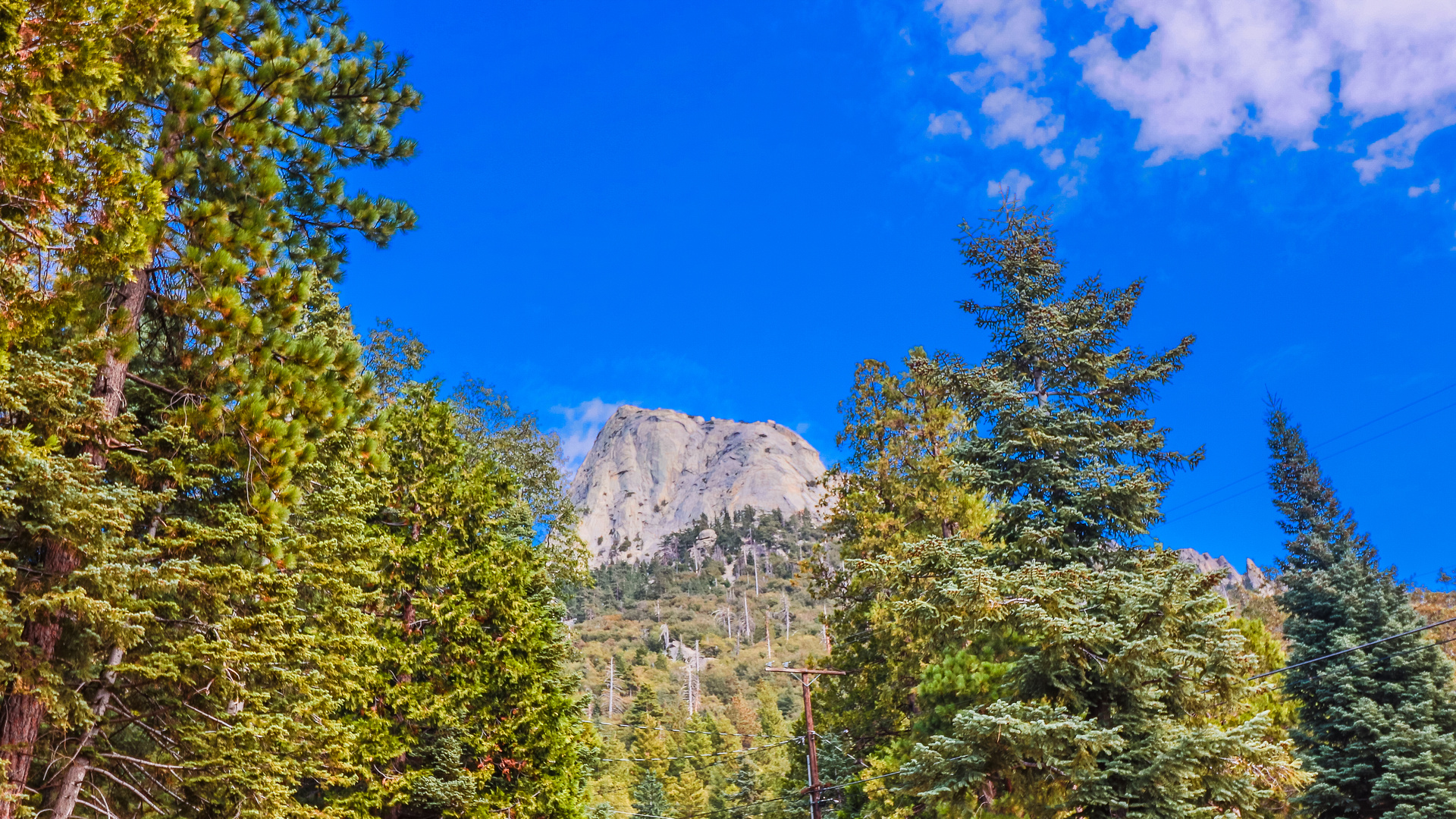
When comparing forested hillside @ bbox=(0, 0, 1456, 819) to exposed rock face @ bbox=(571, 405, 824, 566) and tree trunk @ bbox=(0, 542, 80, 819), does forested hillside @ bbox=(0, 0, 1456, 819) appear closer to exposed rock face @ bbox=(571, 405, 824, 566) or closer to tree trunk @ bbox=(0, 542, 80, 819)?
tree trunk @ bbox=(0, 542, 80, 819)

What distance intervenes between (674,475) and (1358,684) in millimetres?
149535

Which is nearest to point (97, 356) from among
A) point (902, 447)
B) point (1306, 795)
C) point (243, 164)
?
point (243, 164)

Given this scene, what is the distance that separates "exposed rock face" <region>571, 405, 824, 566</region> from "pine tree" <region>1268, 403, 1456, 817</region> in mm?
120640

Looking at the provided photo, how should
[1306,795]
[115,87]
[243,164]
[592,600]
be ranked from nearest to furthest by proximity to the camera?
[115,87] → [243,164] → [1306,795] → [592,600]

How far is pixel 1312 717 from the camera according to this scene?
1605 centimetres

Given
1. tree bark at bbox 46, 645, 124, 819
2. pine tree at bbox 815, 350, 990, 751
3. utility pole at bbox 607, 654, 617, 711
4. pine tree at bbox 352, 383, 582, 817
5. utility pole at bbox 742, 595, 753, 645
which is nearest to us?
tree bark at bbox 46, 645, 124, 819

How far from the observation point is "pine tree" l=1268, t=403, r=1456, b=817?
47.1ft

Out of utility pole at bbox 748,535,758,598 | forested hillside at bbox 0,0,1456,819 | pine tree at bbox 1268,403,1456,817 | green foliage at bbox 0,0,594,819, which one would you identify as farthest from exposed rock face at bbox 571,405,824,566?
green foliage at bbox 0,0,594,819

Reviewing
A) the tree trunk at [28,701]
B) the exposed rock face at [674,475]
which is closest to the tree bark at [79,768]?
the tree trunk at [28,701]

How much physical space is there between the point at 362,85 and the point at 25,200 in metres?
3.48

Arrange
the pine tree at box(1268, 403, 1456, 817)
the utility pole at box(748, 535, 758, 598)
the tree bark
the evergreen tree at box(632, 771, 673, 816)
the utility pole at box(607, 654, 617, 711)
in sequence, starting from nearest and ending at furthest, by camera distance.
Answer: the tree bark < the pine tree at box(1268, 403, 1456, 817) < the evergreen tree at box(632, 771, 673, 816) < the utility pole at box(607, 654, 617, 711) < the utility pole at box(748, 535, 758, 598)

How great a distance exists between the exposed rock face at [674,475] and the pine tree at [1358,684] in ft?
396

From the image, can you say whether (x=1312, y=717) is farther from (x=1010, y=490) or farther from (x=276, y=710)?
(x=276, y=710)

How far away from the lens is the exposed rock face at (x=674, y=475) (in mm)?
148125
